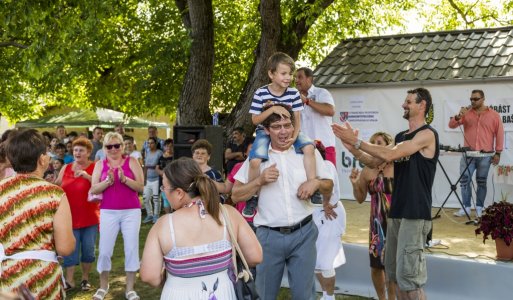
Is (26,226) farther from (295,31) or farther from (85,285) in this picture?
(295,31)

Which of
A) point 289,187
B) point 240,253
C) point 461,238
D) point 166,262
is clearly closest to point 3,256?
point 166,262

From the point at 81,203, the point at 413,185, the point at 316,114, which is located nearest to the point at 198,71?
the point at 81,203

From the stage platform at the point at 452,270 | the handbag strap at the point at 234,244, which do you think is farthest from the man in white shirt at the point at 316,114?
the handbag strap at the point at 234,244

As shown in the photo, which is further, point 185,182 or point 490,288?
point 490,288

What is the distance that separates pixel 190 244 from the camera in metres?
4.20

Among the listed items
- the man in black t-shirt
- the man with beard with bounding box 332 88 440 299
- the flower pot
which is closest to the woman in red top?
the man with beard with bounding box 332 88 440 299

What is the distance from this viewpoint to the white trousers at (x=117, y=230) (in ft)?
27.5

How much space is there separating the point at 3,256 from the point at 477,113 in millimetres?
9205

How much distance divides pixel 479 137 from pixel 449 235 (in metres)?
2.12

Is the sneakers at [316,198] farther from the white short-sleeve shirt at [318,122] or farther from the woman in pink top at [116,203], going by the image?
the woman in pink top at [116,203]

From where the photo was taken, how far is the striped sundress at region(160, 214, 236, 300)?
13.8 ft

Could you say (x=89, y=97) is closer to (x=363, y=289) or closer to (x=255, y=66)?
(x=255, y=66)

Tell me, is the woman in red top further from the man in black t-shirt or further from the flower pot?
the flower pot

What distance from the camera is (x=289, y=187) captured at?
5500mm
